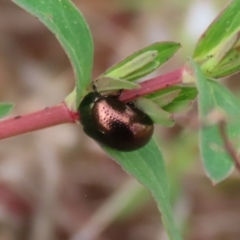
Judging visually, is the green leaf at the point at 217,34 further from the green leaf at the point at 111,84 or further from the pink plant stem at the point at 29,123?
the pink plant stem at the point at 29,123

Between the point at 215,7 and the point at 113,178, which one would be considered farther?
the point at 215,7

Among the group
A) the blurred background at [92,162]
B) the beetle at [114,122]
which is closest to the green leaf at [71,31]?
the beetle at [114,122]

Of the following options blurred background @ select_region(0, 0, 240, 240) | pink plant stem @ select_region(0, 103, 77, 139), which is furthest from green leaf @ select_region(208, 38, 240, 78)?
blurred background @ select_region(0, 0, 240, 240)

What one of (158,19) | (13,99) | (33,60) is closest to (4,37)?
(33,60)

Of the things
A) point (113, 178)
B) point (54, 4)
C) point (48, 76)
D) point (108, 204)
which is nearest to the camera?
point (54, 4)

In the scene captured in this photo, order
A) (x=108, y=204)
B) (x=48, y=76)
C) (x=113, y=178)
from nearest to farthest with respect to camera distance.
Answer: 1. (x=108, y=204)
2. (x=113, y=178)
3. (x=48, y=76)

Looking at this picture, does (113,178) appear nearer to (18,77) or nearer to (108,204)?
(108,204)

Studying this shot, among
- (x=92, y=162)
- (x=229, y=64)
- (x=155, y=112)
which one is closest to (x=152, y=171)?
(x=155, y=112)

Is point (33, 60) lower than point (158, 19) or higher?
lower
